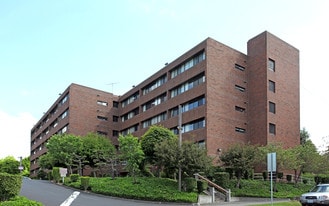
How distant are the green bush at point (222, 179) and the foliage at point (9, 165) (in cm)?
9581

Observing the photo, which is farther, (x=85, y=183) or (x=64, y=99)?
(x=64, y=99)

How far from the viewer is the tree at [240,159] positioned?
101 ft

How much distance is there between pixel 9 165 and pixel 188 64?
294 feet

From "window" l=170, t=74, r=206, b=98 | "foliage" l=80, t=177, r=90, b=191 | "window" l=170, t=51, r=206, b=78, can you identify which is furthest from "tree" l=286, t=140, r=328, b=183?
"foliage" l=80, t=177, r=90, b=191

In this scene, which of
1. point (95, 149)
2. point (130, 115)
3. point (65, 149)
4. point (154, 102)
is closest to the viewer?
point (65, 149)

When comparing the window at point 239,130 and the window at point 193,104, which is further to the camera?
the window at point 239,130

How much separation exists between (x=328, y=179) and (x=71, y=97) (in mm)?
40622

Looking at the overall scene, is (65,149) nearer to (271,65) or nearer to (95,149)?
(95,149)

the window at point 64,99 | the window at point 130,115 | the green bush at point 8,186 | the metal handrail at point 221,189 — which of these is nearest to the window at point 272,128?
the metal handrail at point 221,189

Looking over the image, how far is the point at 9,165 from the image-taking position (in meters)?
117

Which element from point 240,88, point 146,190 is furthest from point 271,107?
point 146,190

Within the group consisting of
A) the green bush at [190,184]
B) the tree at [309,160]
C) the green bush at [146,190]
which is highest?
the tree at [309,160]

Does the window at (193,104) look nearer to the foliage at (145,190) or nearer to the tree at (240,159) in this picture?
the tree at (240,159)

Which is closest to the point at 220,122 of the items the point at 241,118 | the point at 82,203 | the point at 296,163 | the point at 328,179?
the point at 241,118
